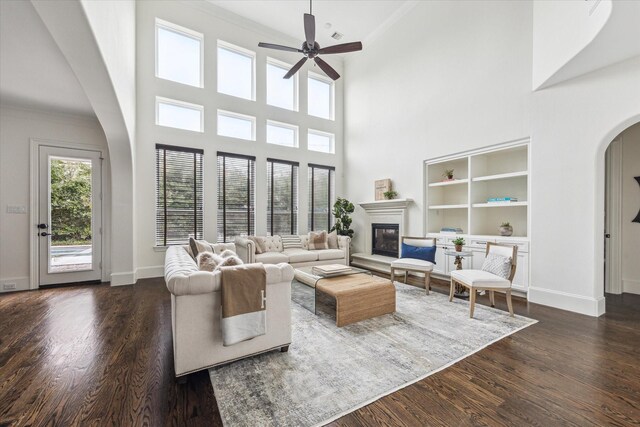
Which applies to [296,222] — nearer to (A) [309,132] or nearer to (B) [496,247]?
(A) [309,132]

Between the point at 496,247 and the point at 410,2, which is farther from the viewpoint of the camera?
the point at 410,2

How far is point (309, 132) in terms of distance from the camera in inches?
293

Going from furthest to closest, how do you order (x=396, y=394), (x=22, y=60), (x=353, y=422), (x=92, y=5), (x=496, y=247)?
(x=496, y=247) < (x=22, y=60) < (x=92, y=5) < (x=396, y=394) < (x=353, y=422)

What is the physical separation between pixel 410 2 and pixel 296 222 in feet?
18.3

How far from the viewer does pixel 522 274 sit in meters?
4.01

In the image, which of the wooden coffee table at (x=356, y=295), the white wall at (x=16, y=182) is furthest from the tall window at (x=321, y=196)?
the white wall at (x=16, y=182)

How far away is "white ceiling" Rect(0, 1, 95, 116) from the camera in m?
2.61

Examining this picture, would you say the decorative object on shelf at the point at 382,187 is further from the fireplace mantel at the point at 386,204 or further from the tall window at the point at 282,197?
the tall window at the point at 282,197

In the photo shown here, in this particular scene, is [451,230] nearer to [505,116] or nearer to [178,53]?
[505,116]

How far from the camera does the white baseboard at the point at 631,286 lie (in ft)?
13.5

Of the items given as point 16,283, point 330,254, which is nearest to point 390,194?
point 330,254

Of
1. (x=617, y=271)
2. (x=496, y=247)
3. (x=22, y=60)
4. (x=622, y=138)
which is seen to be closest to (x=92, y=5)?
(x=22, y=60)

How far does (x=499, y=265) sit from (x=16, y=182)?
7.51 m

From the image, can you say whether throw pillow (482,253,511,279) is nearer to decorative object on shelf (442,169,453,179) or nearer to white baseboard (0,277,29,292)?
decorative object on shelf (442,169,453,179)
